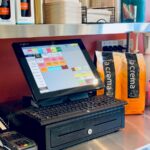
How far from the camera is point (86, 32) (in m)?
1.49

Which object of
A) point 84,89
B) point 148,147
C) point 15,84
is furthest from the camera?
point 15,84

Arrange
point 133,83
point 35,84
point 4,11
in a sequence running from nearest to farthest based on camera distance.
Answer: point 4,11, point 35,84, point 133,83

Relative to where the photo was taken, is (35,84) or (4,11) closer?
(4,11)

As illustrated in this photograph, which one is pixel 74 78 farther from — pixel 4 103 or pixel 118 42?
pixel 118 42

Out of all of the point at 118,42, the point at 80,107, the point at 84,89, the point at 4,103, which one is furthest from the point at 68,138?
the point at 118,42

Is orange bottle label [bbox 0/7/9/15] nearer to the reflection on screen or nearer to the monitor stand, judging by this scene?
the reflection on screen

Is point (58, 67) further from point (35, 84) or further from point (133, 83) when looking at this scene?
point (133, 83)

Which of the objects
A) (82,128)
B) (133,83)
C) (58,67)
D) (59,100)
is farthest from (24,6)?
(133,83)

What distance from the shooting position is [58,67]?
1.45m

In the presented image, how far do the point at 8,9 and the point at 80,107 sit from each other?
0.51 metres

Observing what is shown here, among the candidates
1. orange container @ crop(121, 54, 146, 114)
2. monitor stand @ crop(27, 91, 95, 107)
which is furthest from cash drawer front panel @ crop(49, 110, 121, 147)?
orange container @ crop(121, 54, 146, 114)

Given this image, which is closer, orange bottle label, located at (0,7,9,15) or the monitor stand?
orange bottle label, located at (0,7,9,15)

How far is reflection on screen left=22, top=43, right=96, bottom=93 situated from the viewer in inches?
54.2

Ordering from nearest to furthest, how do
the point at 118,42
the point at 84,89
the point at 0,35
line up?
1. the point at 0,35
2. the point at 84,89
3. the point at 118,42
